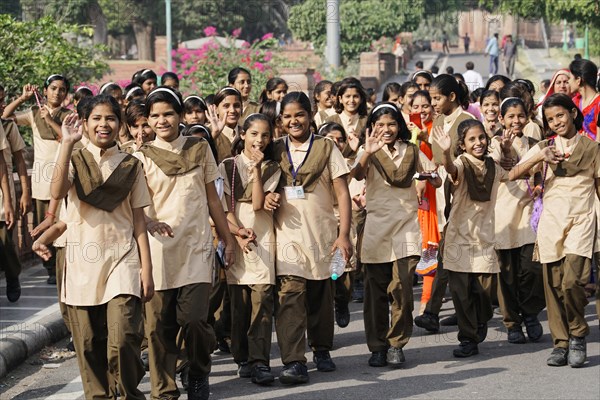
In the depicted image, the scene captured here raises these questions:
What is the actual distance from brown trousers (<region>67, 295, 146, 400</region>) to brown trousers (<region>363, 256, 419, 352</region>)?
2.40 meters

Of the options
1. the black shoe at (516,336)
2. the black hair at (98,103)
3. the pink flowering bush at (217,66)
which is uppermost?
the pink flowering bush at (217,66)

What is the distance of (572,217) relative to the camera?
8.53 m

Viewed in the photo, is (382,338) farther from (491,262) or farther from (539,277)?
(539,277)

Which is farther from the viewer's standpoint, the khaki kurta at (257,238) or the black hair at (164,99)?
the khaki kurta at (257,238)

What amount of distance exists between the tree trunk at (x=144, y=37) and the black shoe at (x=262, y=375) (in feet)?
155

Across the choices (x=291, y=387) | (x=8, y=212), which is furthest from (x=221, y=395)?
(x=8, y=212)

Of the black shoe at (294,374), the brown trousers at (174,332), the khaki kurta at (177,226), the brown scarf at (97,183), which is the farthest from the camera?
the black shoe at (294,374)

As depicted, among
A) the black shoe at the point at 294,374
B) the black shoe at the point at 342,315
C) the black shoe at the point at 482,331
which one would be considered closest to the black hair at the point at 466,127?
the black shoe at the point at 482,331

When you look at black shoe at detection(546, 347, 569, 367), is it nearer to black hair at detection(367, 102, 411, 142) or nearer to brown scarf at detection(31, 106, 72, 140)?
black hair at detection(367, 102, 411, 142)

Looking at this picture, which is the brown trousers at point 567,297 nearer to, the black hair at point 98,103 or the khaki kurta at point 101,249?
the khaki kurta at point 101,249

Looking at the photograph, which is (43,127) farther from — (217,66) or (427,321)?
(217,66)

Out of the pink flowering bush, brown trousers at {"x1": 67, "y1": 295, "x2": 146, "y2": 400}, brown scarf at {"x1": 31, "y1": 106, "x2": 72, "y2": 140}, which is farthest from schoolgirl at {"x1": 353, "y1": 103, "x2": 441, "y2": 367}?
the pink flowering bush

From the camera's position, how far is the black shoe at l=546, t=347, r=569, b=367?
334 inches

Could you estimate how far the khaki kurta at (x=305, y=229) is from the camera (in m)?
8.28
